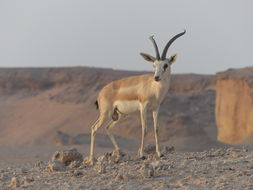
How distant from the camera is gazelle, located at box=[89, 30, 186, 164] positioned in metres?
11.8

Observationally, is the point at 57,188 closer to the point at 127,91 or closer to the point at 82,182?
the point at 82,182

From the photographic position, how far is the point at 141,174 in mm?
9273

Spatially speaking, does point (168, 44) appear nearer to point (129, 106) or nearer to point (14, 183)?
point (129, 106)

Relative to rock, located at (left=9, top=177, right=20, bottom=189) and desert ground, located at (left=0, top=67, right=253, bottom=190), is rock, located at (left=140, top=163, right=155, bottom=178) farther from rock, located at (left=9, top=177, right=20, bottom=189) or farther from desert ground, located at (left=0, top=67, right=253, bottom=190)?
rock, located at (left=9, top=177, right=20, bottom=189)

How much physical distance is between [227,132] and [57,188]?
97.0 ft

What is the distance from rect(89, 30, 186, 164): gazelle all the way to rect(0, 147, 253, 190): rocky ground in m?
1.01

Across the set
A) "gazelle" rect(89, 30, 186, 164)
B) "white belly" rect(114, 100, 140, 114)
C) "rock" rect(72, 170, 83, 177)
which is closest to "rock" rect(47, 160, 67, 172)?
"rock" rect(72, 170, 83, 177)

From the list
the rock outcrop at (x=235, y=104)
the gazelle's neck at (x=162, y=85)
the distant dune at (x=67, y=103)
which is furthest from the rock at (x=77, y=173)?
the distant dune at (x=67, y=103)

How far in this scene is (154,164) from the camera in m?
9.69

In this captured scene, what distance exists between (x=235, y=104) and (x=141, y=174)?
2921cm

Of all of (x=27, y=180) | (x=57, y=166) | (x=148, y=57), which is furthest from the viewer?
(x=148, y=57)

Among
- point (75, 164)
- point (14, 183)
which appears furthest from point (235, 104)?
point (14, 183)

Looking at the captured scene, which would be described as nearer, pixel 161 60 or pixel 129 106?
pixel 161 60

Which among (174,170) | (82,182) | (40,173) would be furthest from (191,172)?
(40,173)
